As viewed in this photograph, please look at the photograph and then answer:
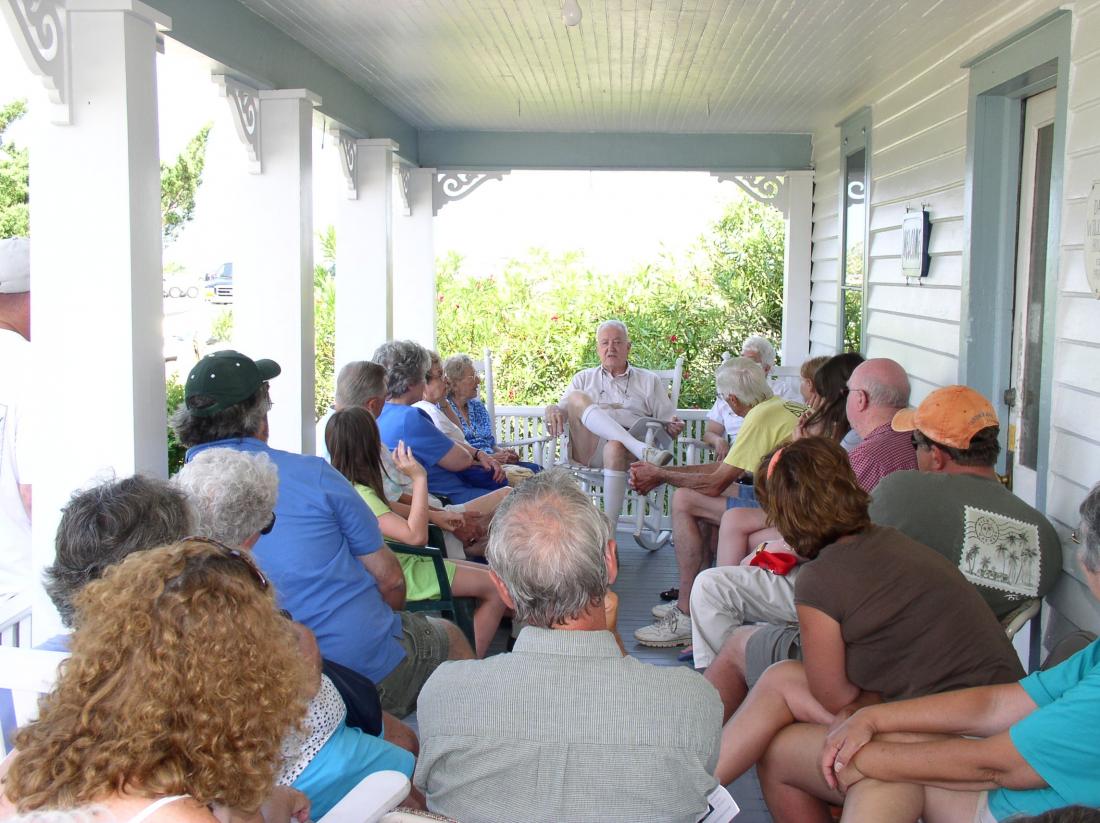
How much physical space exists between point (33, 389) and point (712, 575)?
2.01 meters

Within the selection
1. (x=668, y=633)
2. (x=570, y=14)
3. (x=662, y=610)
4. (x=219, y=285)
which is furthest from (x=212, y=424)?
(x=219, y=285)

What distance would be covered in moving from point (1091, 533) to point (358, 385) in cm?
267

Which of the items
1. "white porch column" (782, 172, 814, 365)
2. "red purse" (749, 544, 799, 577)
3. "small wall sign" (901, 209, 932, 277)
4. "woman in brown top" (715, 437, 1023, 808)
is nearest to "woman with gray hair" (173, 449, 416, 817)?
"woman in brown top" (715, 437, 1023, 808)

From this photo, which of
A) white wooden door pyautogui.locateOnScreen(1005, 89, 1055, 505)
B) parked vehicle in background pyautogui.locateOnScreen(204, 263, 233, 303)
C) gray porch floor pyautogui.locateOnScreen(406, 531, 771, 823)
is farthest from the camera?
parked vehicle in background pyautogui.locateOnScreen(204, 263, 233, 303)

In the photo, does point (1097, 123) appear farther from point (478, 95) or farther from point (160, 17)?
point (478, 95)

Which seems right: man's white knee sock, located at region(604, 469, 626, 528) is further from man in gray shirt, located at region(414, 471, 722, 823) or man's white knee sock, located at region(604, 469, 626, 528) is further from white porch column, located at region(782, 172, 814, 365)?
man in gray shirt, located at region(414, 471, 722, 823)

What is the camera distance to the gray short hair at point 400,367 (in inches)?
169

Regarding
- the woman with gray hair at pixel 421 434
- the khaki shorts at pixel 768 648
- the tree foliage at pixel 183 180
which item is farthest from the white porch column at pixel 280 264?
the tree foliage at pixel 183 180

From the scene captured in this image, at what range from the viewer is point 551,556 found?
168cm

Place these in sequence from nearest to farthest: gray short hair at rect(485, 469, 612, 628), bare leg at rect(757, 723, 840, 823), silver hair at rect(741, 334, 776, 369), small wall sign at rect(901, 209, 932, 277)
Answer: gray short hair at rect(485, 469, 612, 628)
bare leg at rect(757, 723, 840, 823)
small wall sign at rect(901, 209, 932, 277)
silver hair at rect(741, 334, 776, 369)

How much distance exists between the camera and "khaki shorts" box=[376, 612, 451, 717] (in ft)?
8.94

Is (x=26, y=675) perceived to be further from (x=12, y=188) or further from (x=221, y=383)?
(x=12, y=188)

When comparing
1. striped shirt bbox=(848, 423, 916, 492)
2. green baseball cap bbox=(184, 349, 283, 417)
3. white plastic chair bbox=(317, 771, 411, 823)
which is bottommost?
white plastic chair bbox=(317, 771, 411, 823)

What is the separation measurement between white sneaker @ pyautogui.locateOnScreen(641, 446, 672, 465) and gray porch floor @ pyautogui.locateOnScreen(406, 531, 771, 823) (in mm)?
586
